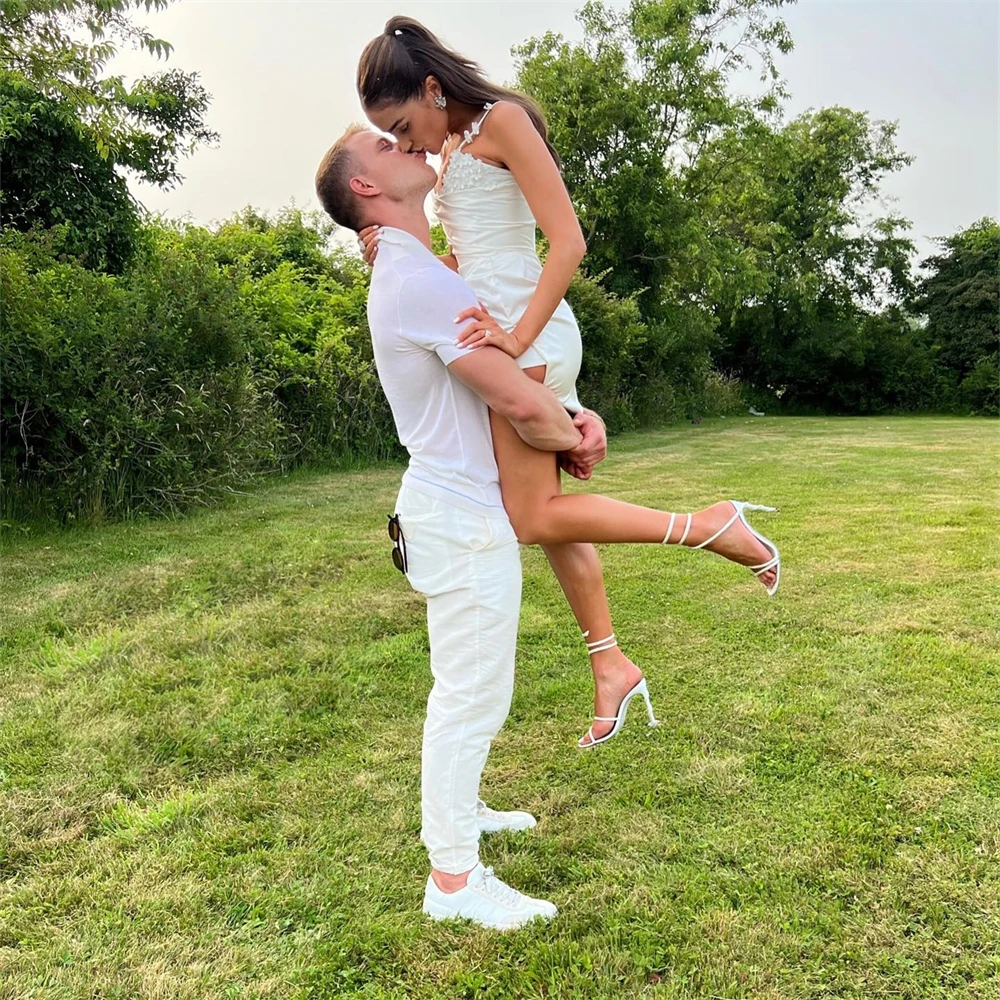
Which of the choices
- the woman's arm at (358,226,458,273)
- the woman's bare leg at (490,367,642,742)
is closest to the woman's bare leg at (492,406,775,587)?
the woman's bare leg at (490,367,642,742)

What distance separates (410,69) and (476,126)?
192mm

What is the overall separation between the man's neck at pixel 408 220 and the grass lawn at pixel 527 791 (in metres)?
1.67

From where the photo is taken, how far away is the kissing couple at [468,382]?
1690 millimetres

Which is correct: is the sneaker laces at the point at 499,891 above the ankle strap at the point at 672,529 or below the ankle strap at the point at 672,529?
below

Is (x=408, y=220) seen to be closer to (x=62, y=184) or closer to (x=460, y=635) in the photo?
(x=460, y=635)

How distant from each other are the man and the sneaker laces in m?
0.14

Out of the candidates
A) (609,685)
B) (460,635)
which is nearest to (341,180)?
(460,635)

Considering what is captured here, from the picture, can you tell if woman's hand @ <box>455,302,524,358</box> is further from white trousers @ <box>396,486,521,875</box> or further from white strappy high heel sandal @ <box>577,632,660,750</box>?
white strappy high heel sandal @ <box>577,632,660,750</box>

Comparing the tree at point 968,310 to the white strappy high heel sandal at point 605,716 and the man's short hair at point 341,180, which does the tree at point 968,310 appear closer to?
the white strappy high heel sandal at point 605,716

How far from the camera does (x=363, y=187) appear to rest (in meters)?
1.75

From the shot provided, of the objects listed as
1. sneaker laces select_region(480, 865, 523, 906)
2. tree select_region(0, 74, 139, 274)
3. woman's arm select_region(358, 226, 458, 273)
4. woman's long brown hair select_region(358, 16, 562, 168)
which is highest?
tree select_region(0, 74, 139, 274)

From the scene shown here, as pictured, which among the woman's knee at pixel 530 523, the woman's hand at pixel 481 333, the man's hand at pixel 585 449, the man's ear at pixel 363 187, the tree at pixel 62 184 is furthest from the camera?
the tree at pixel 62 184

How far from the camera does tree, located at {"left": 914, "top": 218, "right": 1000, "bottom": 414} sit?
26359 millimetres

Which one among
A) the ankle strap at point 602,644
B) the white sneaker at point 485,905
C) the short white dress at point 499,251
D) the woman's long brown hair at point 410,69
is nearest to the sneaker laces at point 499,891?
the white sneaker at point 485,905
